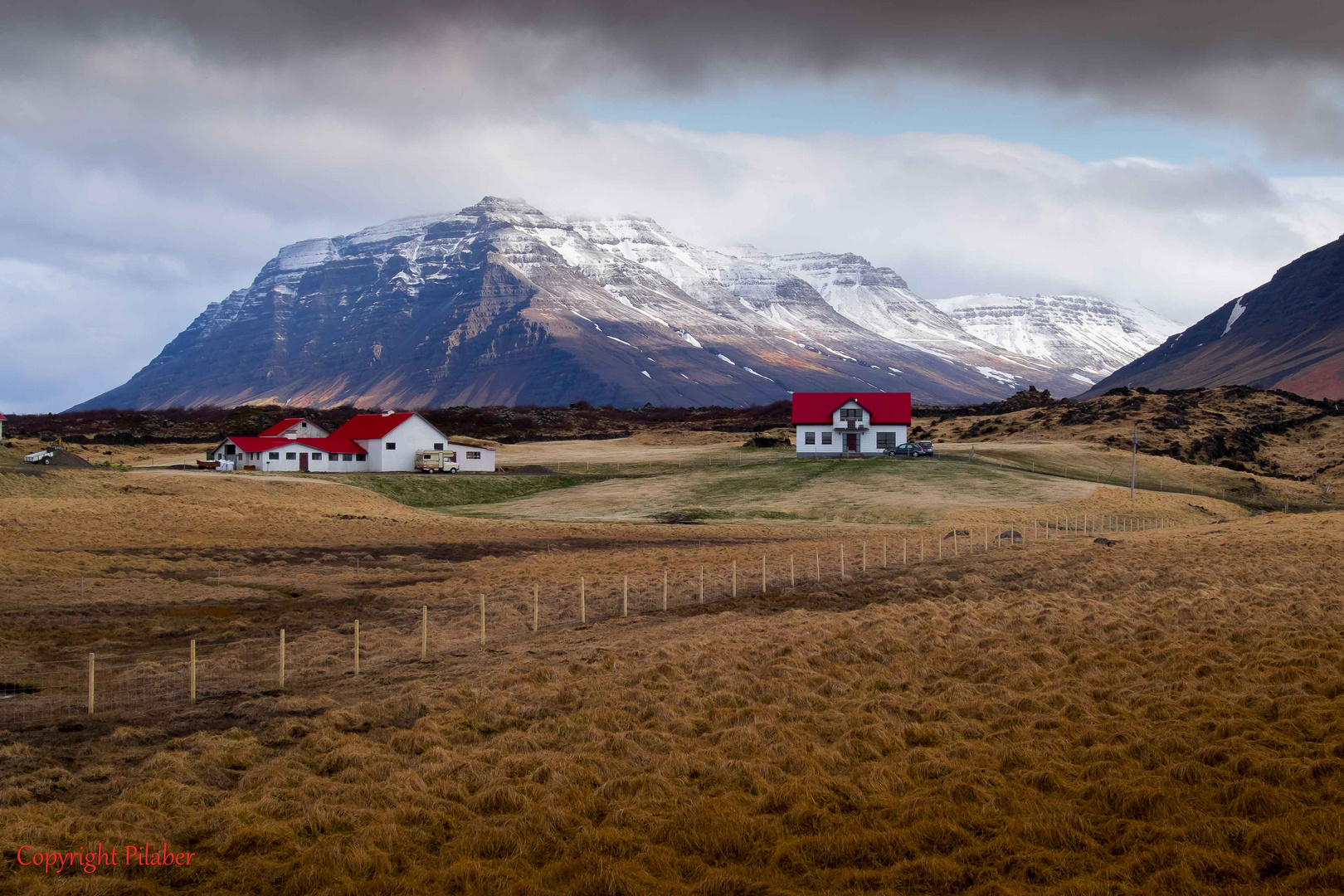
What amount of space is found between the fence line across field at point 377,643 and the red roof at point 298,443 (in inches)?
2180

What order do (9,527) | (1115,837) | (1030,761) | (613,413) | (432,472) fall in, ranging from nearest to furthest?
1. (1115,837)
2. (1030,761)
3. (9,527)
4. (432,472)
5. (613,413)

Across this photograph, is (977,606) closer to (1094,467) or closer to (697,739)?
(697,739)

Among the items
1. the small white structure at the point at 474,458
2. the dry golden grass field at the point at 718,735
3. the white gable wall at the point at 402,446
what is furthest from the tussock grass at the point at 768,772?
the white gable wall at the point at 402,446

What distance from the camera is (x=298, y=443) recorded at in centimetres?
8675

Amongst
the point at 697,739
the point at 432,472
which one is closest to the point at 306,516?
the point at 432,472

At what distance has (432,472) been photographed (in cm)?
8631

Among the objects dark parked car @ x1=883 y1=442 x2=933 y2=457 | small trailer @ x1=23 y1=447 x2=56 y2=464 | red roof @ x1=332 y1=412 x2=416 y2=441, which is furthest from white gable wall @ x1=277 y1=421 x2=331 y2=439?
dark parked car @ x1=883 y1=442 x2=933 y2=457

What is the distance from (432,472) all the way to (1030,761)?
77.2m

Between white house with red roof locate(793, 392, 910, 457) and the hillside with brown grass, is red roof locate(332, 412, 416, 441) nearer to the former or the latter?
white house with red roof locate(793, 392, 910, 457)

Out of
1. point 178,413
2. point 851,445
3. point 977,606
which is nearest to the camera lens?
point 977,606

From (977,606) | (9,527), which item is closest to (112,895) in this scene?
(977,606)

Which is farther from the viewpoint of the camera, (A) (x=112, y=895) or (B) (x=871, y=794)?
(B) (x=871, y=794)

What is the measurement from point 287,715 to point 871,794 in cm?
1043

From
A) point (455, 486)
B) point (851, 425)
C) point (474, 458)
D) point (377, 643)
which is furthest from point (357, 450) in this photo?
point (377, 643)
